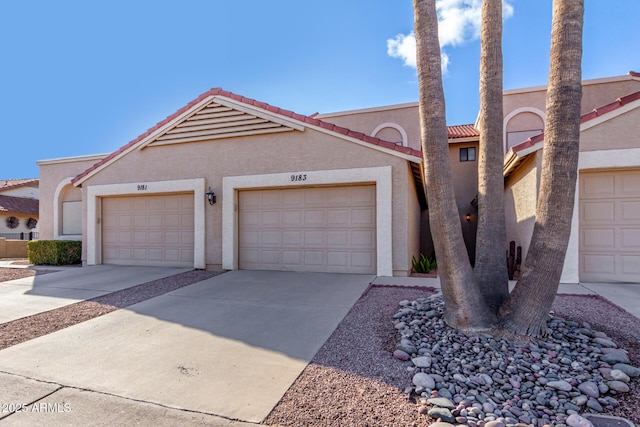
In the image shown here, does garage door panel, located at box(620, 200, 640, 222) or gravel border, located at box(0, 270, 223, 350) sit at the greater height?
garage door panel, located at box(620, 200, 640, 222)

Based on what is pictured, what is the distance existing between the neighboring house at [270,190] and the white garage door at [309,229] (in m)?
0.03

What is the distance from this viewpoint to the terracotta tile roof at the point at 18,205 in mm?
22469

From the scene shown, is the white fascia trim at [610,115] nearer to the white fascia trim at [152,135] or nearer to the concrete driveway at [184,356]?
the concrete driveway at [184,356]

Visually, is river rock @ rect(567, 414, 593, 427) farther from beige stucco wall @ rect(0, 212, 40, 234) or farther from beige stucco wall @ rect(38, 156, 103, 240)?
beige stucco wall @ rect(0, 212, 40, 234)

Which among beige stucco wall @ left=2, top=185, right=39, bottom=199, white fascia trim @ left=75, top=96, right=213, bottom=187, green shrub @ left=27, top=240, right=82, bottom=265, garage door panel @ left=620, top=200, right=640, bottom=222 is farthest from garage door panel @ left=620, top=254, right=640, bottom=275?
beige stucco wall @ left=2, top=185, right=39, bottom=199

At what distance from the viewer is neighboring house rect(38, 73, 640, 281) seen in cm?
822

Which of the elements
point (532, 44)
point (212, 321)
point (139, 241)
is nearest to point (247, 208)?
point (139, 241)

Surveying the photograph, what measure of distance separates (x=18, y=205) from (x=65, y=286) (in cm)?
2210

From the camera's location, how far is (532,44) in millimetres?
7766

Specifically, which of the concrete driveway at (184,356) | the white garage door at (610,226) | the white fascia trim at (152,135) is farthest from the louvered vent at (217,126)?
the white garage door at (610,226)

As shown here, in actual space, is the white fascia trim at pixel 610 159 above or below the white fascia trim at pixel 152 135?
below

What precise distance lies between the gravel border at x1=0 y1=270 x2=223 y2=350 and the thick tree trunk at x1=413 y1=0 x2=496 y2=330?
5616mm

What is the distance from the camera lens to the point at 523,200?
8.80m

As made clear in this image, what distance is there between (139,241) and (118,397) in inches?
339
